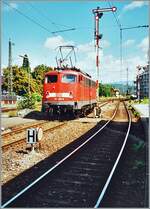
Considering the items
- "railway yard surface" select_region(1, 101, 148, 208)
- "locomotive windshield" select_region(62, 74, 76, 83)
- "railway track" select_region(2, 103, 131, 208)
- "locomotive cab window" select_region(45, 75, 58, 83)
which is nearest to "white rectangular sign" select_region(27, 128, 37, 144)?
"railway yard surface" select_region(1, 101, 148, 208)

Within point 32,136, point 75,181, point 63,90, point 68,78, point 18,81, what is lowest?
point 75,181

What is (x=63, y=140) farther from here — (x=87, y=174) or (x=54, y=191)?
(x=54, y=191)

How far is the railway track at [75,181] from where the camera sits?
7.23 meters

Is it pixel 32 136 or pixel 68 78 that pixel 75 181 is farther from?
pixel 68 78

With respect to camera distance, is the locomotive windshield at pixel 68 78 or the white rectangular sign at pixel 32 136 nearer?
the white rectangular sign at pixel 32 136

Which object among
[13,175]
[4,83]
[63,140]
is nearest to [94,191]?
[13,175]

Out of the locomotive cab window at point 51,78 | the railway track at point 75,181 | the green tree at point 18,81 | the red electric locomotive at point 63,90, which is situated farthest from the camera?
the green tree at point 18,81

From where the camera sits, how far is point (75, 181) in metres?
8.77

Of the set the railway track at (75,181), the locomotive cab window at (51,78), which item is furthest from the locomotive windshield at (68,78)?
the railway track at (75,181)

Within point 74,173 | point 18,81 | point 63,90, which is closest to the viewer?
point 74,173

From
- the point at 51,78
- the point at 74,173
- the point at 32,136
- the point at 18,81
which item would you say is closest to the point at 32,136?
the point at 32,136

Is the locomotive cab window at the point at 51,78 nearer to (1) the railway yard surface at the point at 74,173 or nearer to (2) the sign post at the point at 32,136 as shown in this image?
(1) the railway yard surface at the point at 74,173

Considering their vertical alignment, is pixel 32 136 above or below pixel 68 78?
below

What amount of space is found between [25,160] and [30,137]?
1413 millimetres
